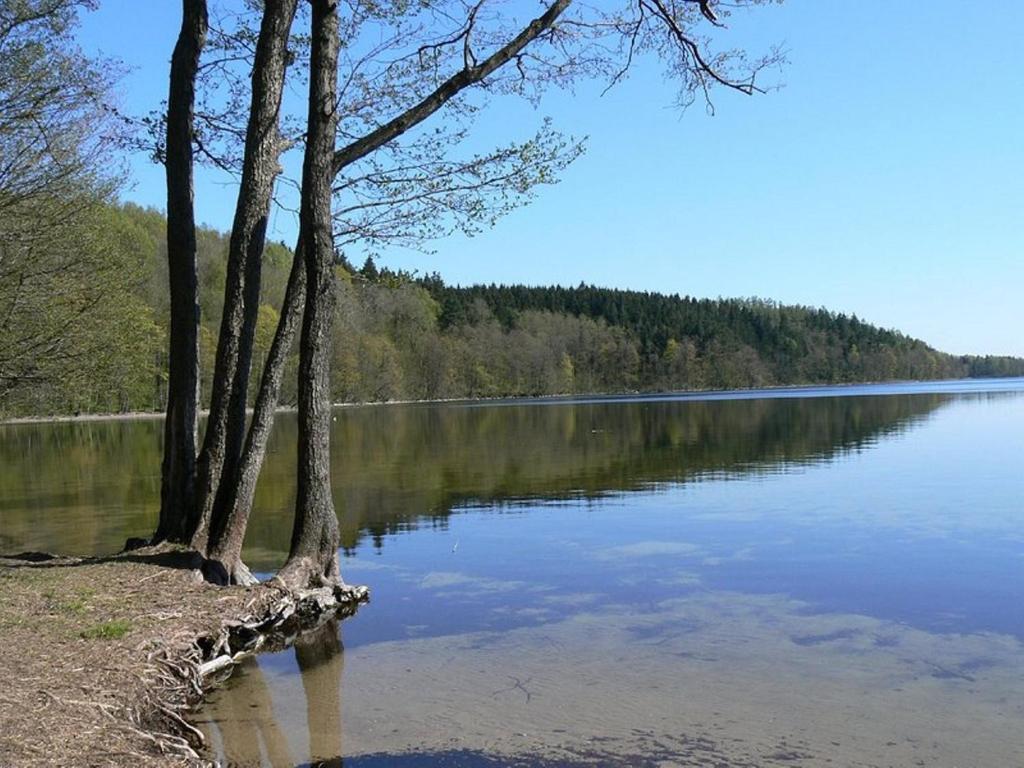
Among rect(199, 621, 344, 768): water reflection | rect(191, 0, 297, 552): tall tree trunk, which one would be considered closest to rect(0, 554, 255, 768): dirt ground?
rect(199, 621, 344, 768): water reflection

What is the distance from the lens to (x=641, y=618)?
11023mm

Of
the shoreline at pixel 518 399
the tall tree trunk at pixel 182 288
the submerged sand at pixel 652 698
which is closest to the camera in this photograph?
the submerged sand at pixel 652 698

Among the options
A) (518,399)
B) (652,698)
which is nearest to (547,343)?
(518,399)

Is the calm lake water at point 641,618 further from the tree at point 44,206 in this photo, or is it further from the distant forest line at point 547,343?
the distant forest line at point 547,343

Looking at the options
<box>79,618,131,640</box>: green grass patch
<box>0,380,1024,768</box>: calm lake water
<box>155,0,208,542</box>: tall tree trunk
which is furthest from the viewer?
<box>155,0,208,542</box>: tall tree trunk

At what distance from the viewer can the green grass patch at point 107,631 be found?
782 centimetres

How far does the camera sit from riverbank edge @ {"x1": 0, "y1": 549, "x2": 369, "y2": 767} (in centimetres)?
571

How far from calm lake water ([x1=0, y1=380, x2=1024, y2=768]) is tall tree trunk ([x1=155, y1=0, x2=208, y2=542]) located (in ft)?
8.37

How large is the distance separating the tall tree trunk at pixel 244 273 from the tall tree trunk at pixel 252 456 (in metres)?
0.14

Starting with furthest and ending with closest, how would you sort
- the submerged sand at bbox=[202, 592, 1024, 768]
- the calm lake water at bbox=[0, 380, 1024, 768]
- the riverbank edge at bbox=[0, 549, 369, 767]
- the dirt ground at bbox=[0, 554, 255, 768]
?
the calm lake water at bbox=[0, 380, 1024, 768], the submerged sand at bbox=[202, 592, 1024, 768], the riverbank edge at bbox=[0, 549, 369, 767], the dirt ground at bbox=[0, 554, 255, 768]

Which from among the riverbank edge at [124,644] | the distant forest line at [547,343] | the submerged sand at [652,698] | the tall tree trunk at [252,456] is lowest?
the submerged sand at [652,698]

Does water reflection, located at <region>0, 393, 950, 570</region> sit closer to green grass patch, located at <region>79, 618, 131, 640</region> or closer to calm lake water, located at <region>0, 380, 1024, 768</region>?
calm lake water, located at <region>0, 380, 1024, 768</region>

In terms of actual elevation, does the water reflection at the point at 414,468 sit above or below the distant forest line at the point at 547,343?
below

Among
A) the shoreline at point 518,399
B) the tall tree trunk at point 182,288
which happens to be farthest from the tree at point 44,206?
the shoreline at point 518,399
